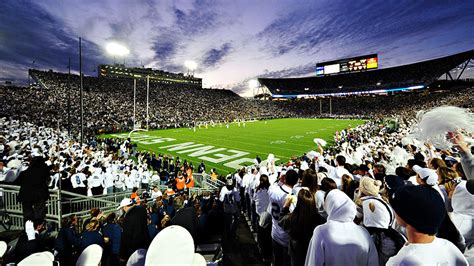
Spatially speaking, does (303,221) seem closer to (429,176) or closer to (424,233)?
(424,233)

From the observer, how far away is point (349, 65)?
7319cm

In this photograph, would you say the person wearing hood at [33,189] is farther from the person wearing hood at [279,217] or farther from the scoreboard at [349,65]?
the scoreboard at [349,65]

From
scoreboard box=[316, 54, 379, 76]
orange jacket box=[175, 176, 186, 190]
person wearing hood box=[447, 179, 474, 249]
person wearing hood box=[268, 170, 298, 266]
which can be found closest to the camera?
person wearing hood box=[447, 179, 474, 249]

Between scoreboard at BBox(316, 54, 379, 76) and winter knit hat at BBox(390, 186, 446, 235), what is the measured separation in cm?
8047

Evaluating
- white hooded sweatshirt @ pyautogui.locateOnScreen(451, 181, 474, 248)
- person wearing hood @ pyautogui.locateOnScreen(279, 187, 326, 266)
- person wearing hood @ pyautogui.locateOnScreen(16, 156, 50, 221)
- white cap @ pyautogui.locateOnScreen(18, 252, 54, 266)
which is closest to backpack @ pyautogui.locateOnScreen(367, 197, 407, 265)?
person wearing hood @ pyautogui.locateOnScreen(279, 187, 326, 266)

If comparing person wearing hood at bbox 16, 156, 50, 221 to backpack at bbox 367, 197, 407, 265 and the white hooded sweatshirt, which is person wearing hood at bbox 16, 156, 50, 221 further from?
the white hooded sweatshirt

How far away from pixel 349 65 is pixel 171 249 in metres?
82.9

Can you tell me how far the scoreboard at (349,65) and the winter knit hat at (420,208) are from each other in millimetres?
80472

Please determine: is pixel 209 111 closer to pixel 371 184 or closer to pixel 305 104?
pixel 305 104

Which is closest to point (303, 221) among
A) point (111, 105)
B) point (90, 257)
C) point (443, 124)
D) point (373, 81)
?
point (90, 257)

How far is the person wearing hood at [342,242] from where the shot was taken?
1.94m

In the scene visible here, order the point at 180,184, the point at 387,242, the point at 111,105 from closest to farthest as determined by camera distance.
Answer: the point at 387,242, the point at 180,184, the point at 111,105

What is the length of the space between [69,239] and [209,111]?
53.7 meters

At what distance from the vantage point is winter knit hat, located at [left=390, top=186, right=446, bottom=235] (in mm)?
1333
